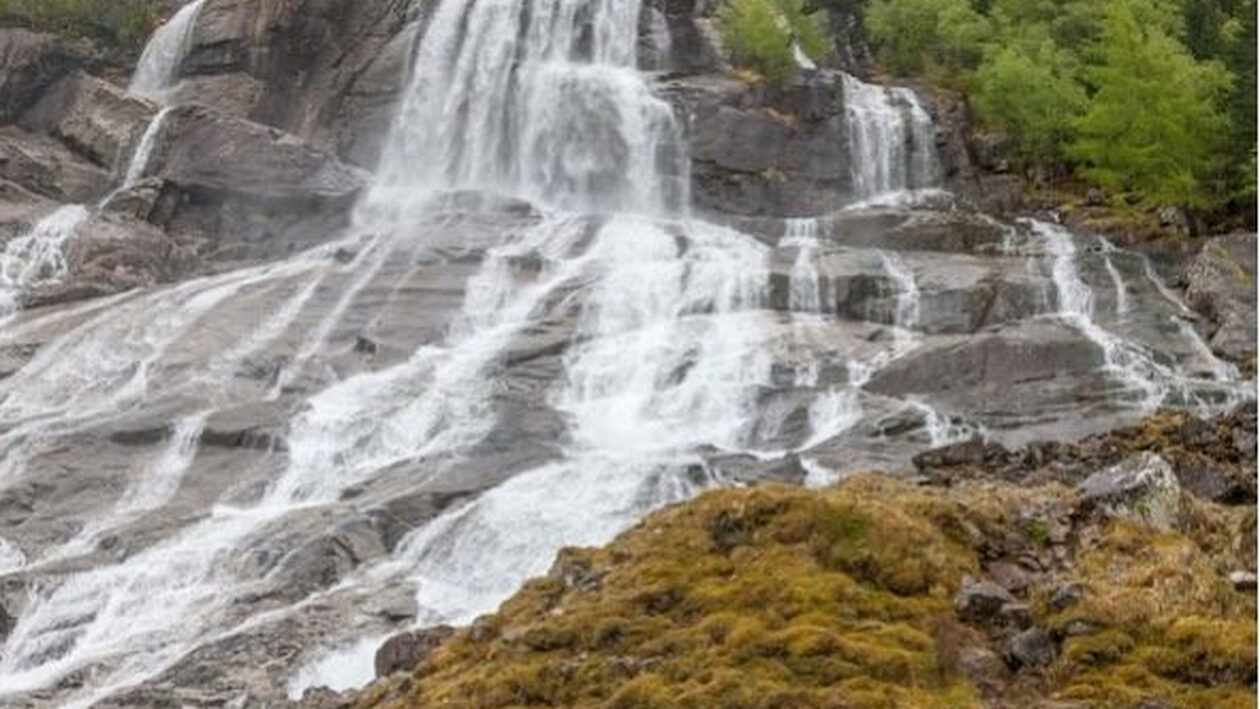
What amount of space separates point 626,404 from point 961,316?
890 cm

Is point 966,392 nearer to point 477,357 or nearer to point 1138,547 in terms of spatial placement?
point 477,357

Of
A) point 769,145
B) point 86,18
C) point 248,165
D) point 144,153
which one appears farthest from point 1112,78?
point 86,18

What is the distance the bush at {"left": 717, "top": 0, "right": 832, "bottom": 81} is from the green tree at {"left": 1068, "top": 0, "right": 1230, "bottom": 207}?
12.0 metres

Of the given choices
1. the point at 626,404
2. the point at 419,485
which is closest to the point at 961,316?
the point at 626,404

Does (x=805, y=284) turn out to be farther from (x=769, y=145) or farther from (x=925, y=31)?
(x=925, y=31)

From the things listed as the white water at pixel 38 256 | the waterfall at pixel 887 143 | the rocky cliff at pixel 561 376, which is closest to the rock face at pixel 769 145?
the rocky cliff at pixel 561 376

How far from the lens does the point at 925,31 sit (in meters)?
56.1

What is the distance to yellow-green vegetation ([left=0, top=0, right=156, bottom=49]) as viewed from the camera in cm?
5984

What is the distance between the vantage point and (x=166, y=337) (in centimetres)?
3559

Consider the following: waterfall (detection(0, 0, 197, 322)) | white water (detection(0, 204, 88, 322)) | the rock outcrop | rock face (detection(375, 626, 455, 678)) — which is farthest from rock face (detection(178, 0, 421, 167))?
the rock outcrop

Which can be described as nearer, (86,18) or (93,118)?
(93,118)

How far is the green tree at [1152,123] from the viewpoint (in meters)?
40.8

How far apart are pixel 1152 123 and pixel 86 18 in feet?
143

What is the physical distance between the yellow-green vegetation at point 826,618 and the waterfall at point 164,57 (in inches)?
1888
